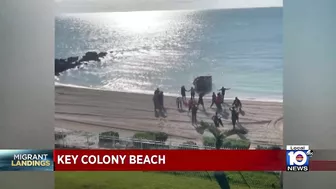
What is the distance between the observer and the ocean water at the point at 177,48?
6.58ft

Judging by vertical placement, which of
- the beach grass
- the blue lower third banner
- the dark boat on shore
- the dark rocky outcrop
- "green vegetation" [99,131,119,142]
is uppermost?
the dark rocky outcrop

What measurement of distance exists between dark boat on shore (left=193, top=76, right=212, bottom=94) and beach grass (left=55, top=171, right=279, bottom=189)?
1.67 feet

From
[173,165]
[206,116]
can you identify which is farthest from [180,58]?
[173,165]

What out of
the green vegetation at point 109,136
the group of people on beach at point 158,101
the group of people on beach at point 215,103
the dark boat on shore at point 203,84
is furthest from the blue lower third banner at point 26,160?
the dark boat on shore at point 203,84

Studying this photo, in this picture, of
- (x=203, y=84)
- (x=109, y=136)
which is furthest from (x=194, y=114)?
(x=109, y=136)

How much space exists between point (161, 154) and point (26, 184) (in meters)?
0.89

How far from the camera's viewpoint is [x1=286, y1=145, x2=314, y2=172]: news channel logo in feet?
6.57

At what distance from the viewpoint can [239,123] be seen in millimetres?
2035

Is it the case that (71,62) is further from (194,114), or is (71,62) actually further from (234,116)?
(234,116)

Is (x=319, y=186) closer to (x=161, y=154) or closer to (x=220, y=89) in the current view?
(x=220, y=89)

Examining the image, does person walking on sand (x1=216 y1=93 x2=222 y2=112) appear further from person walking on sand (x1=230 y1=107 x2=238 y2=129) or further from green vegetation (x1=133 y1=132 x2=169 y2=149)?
green vegetation (x1=133 y1=132 x2=169 y2=149)

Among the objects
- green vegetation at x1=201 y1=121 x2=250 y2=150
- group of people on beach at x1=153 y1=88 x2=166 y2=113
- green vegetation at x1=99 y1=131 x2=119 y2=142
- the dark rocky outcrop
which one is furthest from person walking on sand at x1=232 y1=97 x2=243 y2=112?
the dark rocky outcrop

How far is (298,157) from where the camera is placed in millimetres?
2008

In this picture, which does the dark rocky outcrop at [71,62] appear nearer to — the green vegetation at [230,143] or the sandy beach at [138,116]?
the sandy beach at [138,116]
